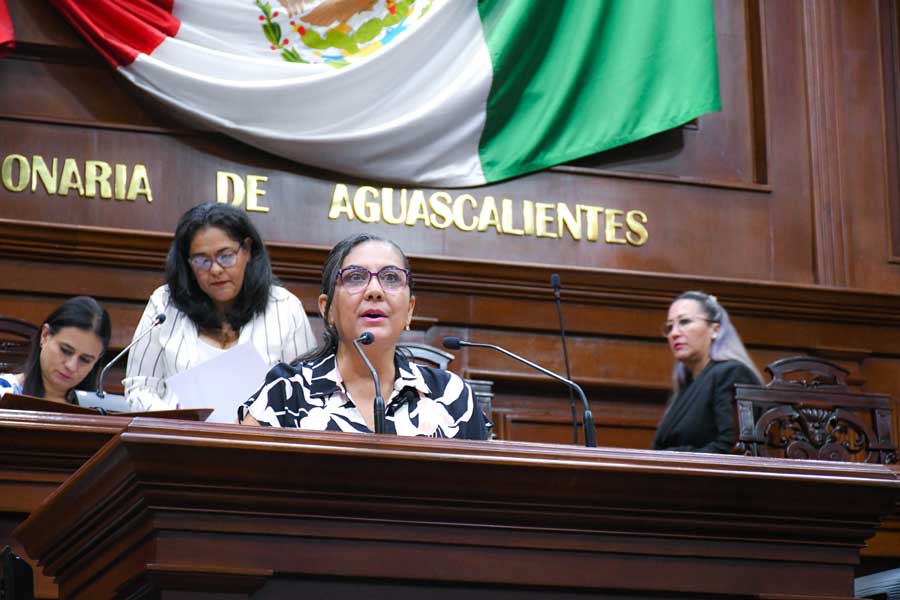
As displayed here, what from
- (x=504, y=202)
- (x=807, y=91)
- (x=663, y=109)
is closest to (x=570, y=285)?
(x=504, y=202)

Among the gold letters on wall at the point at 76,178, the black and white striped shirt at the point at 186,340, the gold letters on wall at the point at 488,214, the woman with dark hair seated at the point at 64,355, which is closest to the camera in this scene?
the black and white striped shirt at the point at 186,340

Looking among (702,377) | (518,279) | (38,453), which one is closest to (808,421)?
(702,377)

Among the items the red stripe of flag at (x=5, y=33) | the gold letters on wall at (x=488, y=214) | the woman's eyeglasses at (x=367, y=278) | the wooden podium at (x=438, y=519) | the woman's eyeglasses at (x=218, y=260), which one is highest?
the red stripe of flag at (x=5, y=33)

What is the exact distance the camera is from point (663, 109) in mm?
6055

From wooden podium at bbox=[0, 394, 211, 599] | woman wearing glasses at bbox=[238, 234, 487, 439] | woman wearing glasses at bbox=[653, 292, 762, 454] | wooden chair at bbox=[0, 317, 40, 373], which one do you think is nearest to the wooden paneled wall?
wooden chair at bbox=[0, 317, 40, 373]

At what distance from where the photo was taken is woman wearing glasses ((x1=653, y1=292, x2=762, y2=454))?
185 inches

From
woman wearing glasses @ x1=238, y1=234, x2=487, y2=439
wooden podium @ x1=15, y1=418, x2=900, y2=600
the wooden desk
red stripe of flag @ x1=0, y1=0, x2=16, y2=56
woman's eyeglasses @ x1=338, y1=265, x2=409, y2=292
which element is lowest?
wooden podium @ x1=15, y1=418, x2=900, y2=600

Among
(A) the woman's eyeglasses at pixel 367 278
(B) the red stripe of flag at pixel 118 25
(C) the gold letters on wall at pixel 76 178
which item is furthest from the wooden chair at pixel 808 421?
(B) the red stripe of flag at pixel 118 25

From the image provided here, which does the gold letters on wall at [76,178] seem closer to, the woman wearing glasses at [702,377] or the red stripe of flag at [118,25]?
the red stripe of flag at [118,25]

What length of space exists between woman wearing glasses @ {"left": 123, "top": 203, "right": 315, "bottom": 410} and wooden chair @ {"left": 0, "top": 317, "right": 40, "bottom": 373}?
2.69 feet

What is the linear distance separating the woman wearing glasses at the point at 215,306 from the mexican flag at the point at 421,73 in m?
1.49

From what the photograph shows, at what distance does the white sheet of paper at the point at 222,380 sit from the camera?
134 inches

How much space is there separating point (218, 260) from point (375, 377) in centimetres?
151

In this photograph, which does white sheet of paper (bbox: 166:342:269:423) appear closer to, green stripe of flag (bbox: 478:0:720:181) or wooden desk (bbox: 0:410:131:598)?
wooden desk (bbox: 0:410:131:598)
